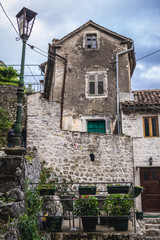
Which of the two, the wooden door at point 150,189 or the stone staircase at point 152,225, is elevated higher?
the wooden door at point 150,189

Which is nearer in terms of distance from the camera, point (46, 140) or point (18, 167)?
point (18, 167)

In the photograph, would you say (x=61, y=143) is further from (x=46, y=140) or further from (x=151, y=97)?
(x=151, y=97)

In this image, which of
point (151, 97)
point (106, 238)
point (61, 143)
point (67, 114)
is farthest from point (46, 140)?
point (151, 97)

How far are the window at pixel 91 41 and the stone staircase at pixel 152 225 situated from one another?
10612 millimetres

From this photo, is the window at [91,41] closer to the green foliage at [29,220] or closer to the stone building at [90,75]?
the stone building at [90,75]

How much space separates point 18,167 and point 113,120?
906cm

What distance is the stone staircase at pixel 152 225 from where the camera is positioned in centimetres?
982

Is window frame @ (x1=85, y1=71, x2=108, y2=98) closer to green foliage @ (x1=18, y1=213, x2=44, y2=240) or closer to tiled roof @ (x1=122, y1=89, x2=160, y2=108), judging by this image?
tiled roof @ (x1=122, y1=89, x2=160, y2=108)

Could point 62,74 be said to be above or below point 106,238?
above

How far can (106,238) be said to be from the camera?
642 centimetres

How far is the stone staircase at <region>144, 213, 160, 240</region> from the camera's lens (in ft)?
32.2

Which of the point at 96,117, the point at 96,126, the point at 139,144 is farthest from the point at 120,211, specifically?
the point at 96,117

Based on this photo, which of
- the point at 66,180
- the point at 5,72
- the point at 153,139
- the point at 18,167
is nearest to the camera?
the point at 18,167

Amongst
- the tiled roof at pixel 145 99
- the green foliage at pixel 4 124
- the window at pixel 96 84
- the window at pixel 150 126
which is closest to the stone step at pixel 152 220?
the window at pixel 150 126
